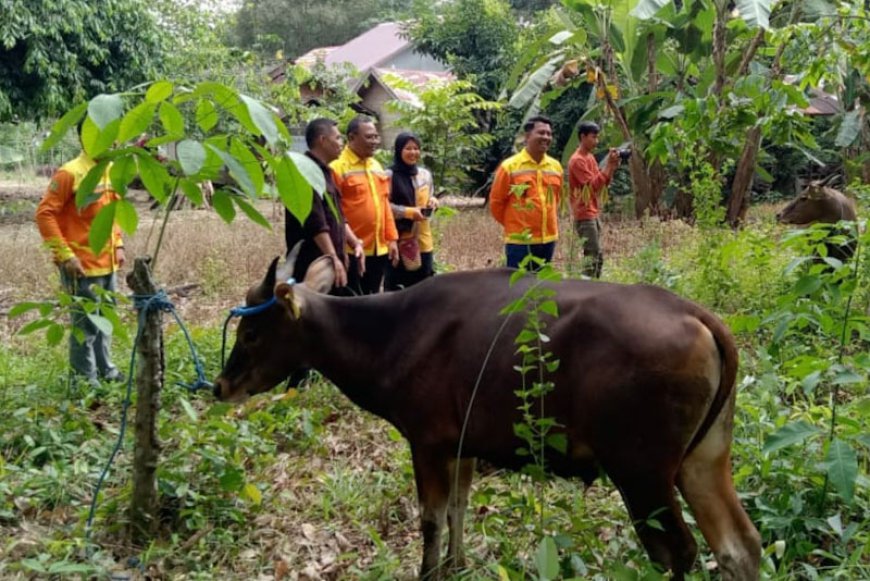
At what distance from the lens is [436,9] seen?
2312 centimetres

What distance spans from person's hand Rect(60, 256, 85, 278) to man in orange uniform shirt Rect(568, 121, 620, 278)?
480cm

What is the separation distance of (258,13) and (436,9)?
84.7 feet

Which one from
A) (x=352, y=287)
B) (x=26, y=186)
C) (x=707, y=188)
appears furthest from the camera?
(x=26, y=186)

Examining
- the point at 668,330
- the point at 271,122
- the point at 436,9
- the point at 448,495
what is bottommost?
the point at 448,495

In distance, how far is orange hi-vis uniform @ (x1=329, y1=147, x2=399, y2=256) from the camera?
20.6ft

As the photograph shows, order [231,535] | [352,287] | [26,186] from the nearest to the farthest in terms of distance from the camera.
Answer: [231,535] → [352,287] → [26,186]

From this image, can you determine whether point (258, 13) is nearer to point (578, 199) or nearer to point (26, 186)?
point (26, 186)

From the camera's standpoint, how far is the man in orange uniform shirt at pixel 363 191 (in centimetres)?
621

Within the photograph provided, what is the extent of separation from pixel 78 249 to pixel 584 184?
16.2ft

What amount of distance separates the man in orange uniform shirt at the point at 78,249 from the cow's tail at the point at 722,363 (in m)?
3.82

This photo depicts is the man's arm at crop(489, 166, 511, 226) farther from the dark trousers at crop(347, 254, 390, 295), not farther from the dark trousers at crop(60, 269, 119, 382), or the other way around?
the dark trousers at crop(60, 269, 119, 382)

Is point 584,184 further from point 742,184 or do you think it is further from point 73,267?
point 742,184

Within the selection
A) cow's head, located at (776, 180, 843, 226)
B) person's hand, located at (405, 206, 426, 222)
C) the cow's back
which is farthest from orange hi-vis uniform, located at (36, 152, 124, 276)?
cow's head, located at (776, 180, 843, 226)

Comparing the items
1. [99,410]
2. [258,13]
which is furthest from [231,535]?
[258,13]
